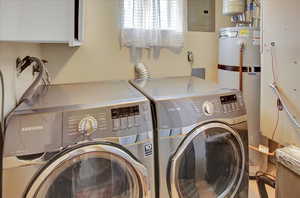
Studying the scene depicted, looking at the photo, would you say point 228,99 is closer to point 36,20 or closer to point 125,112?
point 125,112

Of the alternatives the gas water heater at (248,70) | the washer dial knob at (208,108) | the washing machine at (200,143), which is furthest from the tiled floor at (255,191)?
the washer dial knob at (208,108)

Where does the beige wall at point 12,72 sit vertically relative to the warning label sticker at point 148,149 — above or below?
above

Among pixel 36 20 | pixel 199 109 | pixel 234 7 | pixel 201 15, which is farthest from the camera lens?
pixel 201 15

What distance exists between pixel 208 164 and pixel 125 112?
2.18ft

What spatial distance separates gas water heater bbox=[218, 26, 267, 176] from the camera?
235cm

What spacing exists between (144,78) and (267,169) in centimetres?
158

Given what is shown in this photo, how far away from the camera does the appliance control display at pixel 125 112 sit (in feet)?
4.05

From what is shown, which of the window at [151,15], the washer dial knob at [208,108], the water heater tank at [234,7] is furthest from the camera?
the water heater tank at [234,7]

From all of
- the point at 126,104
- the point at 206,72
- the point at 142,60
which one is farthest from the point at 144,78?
the point at 126,104

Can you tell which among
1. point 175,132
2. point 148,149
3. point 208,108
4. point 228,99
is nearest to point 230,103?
point 228,99

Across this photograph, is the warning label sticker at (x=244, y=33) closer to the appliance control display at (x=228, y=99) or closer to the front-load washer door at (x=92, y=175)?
the appliance control display at (x=228, y=99)

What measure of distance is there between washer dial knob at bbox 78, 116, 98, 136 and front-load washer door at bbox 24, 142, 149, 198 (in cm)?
6

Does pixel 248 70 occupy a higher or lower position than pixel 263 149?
higher

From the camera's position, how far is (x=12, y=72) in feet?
4.13
